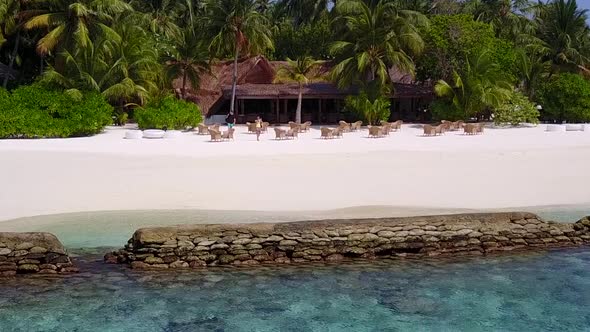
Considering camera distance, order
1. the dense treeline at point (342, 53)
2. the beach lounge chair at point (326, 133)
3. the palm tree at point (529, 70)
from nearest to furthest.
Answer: the beach lounge chair at point (326, 133) < the dense treeline at point (342, 53) < the palm tree at point (529, 70)

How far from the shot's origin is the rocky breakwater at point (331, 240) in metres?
9.45

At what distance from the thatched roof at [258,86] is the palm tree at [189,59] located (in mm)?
1174

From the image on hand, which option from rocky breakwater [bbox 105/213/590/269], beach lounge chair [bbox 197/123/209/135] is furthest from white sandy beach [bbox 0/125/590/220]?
beach lounge chair [bbox 197/123/209/135]

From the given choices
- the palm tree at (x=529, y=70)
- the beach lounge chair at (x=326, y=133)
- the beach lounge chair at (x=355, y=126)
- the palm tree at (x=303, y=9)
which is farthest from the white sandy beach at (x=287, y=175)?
the palm tree at (x=303, y=9)

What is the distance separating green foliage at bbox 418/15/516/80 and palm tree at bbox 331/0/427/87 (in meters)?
1.96

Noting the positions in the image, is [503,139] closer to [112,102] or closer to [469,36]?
[469,36]

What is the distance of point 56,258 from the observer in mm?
9172

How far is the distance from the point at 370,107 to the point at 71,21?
1630 cm

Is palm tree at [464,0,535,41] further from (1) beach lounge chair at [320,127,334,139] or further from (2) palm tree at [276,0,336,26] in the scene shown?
(1) beach lounge chair at [320,127,334,139]

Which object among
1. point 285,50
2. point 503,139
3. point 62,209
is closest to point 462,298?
point 62,209

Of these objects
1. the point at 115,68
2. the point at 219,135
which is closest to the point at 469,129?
the point at 219,135

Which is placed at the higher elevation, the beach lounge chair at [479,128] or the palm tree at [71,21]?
the palm tree at [71,21]

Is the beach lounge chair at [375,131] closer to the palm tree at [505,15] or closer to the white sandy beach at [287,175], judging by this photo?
the white sandy beach at [287,175]

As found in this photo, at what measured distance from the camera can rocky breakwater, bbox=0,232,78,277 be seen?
354 inches
